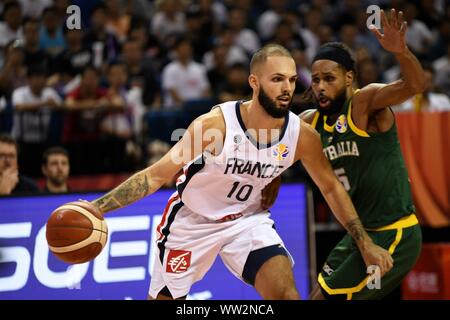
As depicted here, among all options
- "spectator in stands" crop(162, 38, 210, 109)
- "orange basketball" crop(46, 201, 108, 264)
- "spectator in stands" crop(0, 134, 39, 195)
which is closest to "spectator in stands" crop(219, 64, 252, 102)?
"spectator in stands" crop(162, 38, 210, 109)

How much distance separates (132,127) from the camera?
1091 centimetres

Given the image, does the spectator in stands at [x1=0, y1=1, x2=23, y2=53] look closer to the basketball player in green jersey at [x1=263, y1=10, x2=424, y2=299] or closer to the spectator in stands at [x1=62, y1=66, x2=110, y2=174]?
the spectator in stands at [x1=62, y1=66, x2=110, y2=174]

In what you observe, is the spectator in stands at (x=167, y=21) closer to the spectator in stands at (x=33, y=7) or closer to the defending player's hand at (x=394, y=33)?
the spectator in stands at (x=33, y=7)

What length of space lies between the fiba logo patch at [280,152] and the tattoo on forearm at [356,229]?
2.28 ft

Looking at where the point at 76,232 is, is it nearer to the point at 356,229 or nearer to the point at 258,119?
the point at 258,119

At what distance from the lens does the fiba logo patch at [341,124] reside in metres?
6.28

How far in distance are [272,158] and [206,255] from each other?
0.85 meters

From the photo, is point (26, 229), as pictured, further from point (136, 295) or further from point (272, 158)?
point (272, 158)

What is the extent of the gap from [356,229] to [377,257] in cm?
27

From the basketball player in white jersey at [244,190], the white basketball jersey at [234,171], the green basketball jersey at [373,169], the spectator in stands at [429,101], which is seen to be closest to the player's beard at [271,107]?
the basketball player in white jersey at [244,190]

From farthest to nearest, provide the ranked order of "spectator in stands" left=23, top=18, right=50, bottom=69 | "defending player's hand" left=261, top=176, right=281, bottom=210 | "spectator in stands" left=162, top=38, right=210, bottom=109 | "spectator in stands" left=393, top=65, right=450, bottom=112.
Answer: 1. "spectator in stands" left=162, top=38, right=210, bottom=109
2. "spectator in stands" left=23, top=18, right=50, bottom=69
3. "spectator in stands" left=393, top=65, right=450, bottom=112
4. "defending player's hand" left=261, top=176, right=281, bottom=210

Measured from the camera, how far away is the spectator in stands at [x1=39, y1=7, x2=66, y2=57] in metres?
12.0

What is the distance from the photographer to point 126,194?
5.42 metres

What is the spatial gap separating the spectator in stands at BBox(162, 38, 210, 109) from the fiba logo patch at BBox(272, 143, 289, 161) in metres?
6.54
